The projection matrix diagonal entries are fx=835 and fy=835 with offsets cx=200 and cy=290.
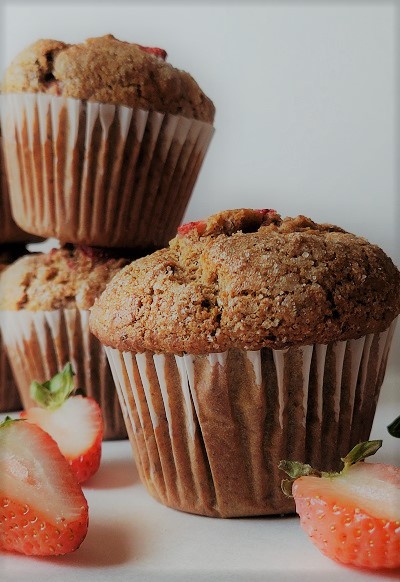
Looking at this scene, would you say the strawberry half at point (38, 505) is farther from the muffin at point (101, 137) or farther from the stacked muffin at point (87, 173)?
the muffin at point (101, 137)

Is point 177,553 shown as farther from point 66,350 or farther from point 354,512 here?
point 66,350

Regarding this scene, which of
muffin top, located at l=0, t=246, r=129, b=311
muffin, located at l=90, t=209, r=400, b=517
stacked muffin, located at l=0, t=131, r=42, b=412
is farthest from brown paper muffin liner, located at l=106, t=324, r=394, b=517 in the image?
stacked muffin, located at l=0, t=131, r=42, b=412

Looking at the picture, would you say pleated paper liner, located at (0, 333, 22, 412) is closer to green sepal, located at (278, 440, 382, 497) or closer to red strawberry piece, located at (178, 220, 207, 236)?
red strawberry piece, located at (178, 220, 207, 236)

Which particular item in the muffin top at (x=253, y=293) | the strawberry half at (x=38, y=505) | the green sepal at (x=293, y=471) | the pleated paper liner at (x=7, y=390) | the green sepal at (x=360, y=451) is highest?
the muffin top at (x=253, y=293)

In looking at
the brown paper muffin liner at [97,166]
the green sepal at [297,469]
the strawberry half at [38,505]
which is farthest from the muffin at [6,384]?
the green sepal at [297,469]

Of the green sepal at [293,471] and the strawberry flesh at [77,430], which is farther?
the strawberry flesh at [77,430]

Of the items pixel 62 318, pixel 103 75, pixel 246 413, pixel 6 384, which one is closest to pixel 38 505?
pixel 246 413
